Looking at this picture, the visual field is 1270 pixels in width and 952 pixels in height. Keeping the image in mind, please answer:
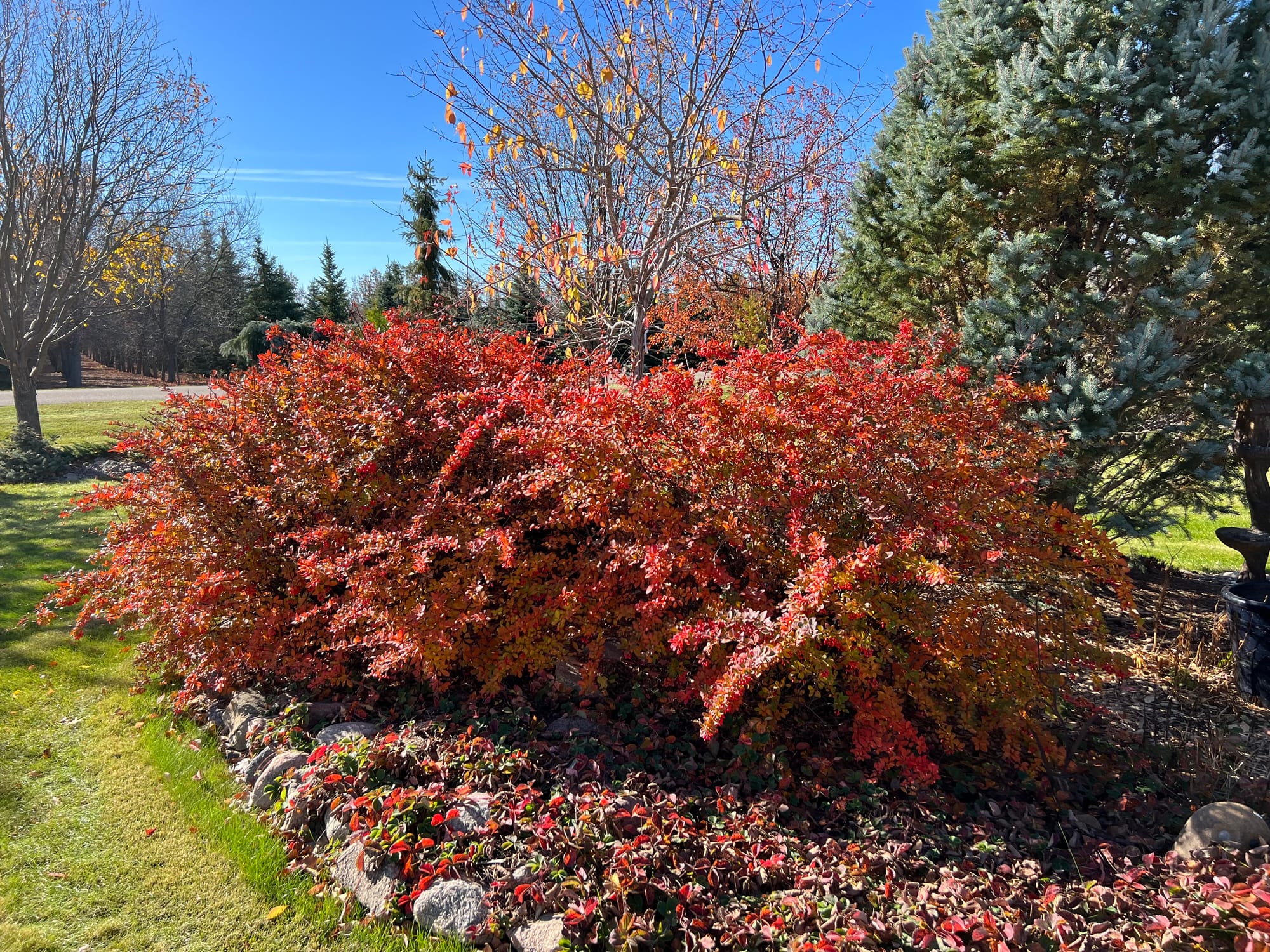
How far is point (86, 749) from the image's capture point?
144 inches

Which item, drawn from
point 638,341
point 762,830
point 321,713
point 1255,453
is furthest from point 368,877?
point 1255,453

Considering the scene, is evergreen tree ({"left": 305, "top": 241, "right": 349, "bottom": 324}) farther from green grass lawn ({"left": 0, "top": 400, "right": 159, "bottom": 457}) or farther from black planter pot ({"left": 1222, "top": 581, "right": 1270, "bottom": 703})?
black planter pot ({"left": 1222, "top": 581, "right": 1270, "bottom": 703})

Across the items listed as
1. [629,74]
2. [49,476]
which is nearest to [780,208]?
[629,74]

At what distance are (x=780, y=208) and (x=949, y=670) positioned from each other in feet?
28.8

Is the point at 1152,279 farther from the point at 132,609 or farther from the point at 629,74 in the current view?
the point at 132,609

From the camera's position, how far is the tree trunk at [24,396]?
1148cm

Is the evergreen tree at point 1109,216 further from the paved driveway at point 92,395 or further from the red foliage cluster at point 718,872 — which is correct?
the paved driveway at point 92,395

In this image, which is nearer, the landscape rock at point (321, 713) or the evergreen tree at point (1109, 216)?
the landscape rock at point (321, 713)

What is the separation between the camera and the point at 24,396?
1154 centimetres

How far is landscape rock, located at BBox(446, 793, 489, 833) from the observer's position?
106 inches

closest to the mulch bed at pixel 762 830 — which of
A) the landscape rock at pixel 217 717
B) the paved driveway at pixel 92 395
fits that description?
the landscape rock at pixel 217 717

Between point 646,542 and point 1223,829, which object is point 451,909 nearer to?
point 646,542

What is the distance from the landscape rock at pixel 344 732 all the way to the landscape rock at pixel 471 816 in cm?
83

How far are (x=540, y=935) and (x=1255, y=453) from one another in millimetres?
5710
